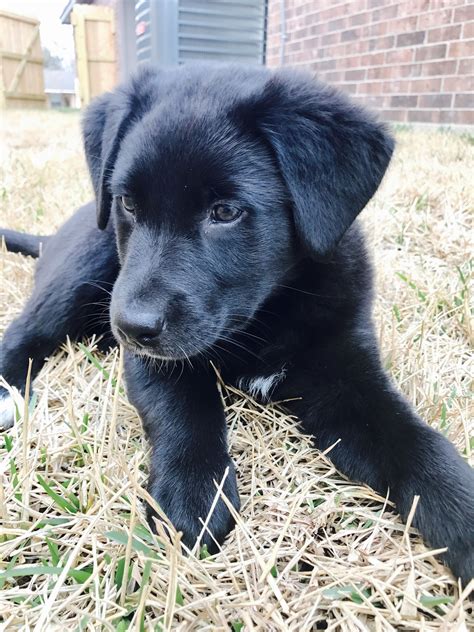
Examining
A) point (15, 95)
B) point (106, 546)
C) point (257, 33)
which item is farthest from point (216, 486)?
point (15, 95)

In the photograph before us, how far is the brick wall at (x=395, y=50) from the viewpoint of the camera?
609 cm

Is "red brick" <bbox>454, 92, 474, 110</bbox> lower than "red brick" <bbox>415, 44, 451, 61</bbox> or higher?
lower

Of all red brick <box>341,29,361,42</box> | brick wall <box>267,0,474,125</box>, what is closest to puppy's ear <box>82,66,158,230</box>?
brick wall <box>267,0,474,125</box>

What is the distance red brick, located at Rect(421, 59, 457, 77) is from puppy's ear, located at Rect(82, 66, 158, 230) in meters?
5.14

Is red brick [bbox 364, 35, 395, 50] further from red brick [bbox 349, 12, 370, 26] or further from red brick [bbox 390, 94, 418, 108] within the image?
red brick [bbox 390, 94, 418, 108]

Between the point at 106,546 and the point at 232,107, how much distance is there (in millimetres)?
1184

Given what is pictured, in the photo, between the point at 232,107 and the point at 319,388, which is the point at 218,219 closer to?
the point at 232,107

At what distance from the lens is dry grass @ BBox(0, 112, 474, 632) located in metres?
1.08

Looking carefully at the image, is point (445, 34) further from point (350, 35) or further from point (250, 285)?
point (250, 285)

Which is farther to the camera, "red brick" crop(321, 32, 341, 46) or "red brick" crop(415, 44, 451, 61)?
"red brick" crop(321, 32, 341, 46)

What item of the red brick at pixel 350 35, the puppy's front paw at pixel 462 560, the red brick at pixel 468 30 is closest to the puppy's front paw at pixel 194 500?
the puppy's front paw at pixel 462 560

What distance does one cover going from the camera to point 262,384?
177cm

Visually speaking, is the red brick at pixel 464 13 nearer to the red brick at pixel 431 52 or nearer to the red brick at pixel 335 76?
the red brick at pixel 431 52

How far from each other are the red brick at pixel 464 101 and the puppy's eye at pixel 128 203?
5371 millimetres
